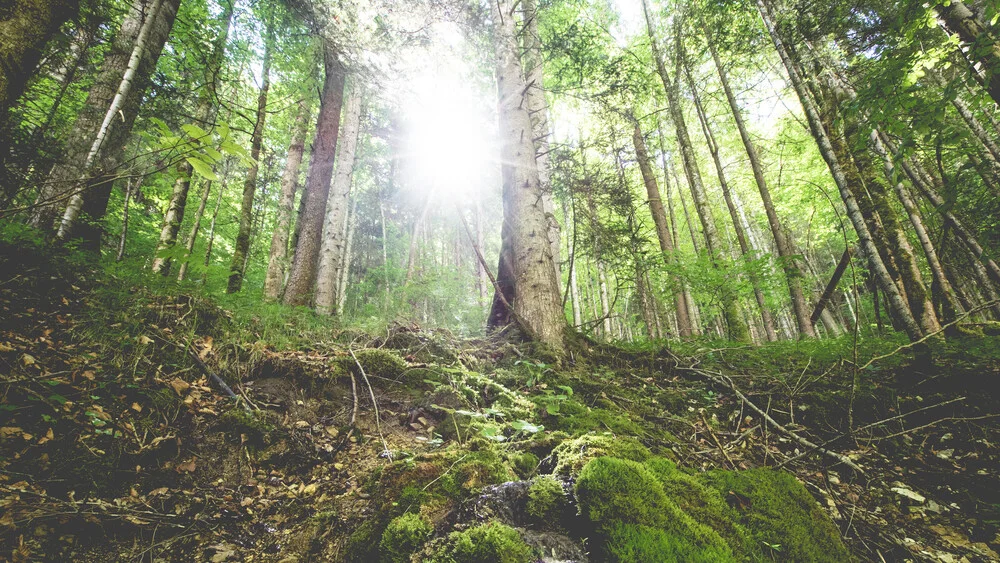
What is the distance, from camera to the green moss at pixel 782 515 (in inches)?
56.8

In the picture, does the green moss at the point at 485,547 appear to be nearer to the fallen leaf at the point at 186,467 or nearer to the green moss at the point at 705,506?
the green moss at the point at 705,506

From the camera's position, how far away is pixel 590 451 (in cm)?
186

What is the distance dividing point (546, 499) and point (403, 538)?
0.61m

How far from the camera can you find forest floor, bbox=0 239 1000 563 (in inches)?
68.7

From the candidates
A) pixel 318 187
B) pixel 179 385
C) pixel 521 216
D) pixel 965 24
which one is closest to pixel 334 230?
pixel 318 187

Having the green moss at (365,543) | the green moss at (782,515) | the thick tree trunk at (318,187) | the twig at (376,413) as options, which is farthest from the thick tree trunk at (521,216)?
the thick tree trunk at (318,187)

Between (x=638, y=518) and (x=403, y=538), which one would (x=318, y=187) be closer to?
(x=403, y=538)

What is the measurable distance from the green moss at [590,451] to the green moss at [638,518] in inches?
10.1

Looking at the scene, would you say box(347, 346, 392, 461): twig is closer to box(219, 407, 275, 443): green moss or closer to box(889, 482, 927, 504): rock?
box(219, 407, 275, 443): green moss

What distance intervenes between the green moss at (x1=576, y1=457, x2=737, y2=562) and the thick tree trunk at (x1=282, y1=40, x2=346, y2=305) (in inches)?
279

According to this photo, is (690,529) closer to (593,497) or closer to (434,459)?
(593,497)

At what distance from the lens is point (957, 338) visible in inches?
147

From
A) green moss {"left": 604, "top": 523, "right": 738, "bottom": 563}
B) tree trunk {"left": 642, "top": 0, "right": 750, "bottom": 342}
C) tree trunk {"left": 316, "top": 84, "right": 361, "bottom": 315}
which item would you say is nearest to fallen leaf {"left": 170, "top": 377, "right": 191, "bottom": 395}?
green moss {"left": 604, "top": 523, "right": 738, "bottom": 563}

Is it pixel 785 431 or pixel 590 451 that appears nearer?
pixel 590 451
